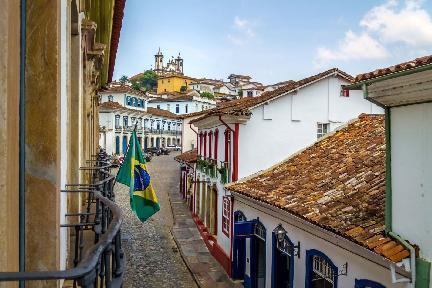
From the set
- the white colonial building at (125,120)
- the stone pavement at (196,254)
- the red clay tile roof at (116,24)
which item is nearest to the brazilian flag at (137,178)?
the red clay tile roof at (116,24)

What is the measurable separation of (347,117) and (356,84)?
11674mm

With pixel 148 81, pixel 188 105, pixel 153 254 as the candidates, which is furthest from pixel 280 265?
pixel 148 81

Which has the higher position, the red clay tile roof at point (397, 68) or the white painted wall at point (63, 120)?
the red clay tile roof at point (397, 68)

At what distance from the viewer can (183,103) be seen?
75250mm

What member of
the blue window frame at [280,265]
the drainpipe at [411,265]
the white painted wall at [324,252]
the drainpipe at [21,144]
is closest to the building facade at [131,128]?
the white painted wall at [324,252]

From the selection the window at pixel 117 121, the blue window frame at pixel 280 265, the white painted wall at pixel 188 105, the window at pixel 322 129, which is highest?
the white painted wall at pixel 188 105

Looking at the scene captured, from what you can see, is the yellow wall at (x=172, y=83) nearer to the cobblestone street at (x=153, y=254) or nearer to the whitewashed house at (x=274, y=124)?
the cobblestone street at (x=153, y=254)

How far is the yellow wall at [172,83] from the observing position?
336 ft

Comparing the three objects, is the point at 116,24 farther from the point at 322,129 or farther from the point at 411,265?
the point at 322,129

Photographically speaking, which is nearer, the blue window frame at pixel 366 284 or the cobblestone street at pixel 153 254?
the blue window frame at pixel 366 284

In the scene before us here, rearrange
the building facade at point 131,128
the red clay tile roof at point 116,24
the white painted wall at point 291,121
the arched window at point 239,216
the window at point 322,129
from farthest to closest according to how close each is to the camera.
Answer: the building facade at point 131,128
the window at point 322,129
the white painted wall at point 291,121
the arched window at point 239,216
the red clay tile roof at point 116,24

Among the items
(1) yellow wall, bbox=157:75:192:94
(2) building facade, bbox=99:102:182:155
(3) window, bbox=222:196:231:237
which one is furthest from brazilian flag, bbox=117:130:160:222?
(1) yellow wall, bbox=157:75:192:94

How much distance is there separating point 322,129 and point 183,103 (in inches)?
2304

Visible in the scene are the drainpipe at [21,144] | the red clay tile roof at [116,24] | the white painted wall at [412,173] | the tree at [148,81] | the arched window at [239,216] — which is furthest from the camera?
the tree at [148,81]
